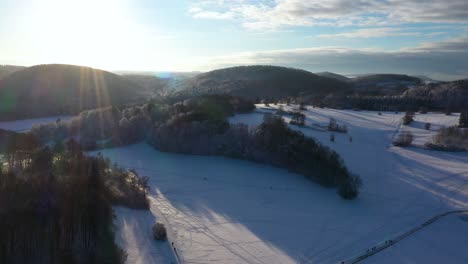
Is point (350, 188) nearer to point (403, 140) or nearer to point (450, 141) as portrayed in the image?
point (403, 140)

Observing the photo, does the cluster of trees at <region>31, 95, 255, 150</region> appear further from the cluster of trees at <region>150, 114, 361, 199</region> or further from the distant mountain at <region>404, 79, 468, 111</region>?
the distant mountain at <region>404, 79, 468, 111</region>

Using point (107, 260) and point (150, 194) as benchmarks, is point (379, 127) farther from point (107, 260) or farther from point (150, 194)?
point (107, 260)

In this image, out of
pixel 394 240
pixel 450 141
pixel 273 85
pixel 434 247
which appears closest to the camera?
pixel 434 247

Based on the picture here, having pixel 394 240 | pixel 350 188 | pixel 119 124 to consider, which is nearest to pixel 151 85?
pixel 119 124

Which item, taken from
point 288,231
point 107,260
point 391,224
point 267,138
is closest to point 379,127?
point 267,138

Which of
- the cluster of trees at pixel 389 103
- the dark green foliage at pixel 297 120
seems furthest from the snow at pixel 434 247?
the cluster of trees at pixel 389 103

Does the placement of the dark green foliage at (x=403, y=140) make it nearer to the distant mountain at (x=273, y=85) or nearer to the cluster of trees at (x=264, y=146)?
the cluster of trees at (x=264, y=146)

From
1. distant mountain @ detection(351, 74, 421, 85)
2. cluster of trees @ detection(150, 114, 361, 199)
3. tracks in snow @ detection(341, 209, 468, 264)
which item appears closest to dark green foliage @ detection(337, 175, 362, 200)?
cluster of trees @ detection(150, 114, 361, 199)
